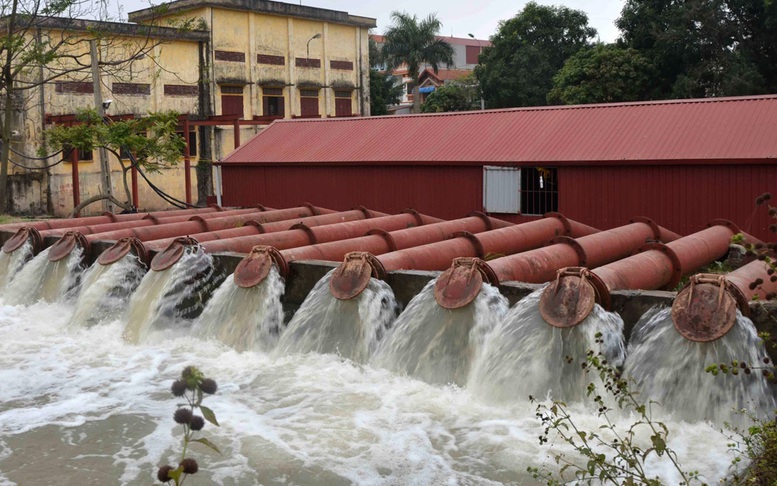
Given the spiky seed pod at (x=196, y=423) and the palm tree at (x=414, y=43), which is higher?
the palm tree at (x=414, y=43)

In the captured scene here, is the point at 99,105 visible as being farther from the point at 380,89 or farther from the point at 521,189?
the point at 380,89

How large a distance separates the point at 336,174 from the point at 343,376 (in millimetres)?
11034

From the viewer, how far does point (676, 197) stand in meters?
15.8

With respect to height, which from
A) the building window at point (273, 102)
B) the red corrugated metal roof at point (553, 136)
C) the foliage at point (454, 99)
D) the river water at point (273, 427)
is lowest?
the river water at point (273, 427)

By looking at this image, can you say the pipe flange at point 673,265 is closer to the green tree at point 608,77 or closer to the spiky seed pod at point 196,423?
the spiky seed pod at point 196,423

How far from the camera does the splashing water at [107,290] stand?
13250 millimetres

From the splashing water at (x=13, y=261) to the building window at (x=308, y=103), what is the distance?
24.0 metres

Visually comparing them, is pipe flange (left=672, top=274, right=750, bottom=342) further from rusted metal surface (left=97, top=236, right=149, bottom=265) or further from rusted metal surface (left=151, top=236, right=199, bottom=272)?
rusted metal surface (left=97, top=236, right=149, bottom=265)

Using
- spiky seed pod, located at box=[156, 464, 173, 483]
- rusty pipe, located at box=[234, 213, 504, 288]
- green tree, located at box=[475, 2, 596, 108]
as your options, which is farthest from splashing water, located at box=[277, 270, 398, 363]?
green tree, located at box=[475, 2, 596, 108]

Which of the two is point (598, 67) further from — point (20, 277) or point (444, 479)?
point (444, 479)

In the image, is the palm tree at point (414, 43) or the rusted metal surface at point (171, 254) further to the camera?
the palm tree at point (414, 43)

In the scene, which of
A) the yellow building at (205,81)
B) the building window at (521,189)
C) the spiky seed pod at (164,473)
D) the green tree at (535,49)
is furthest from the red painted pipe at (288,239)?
the green tree at (535,49)

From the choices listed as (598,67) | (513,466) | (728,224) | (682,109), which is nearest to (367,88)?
(598,67)

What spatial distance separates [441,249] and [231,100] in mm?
25541
